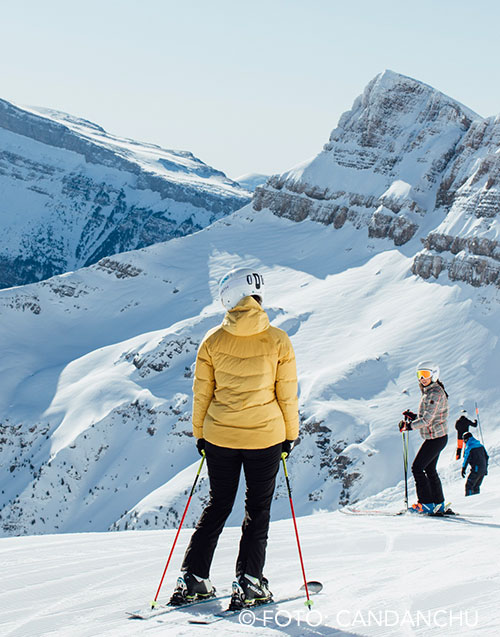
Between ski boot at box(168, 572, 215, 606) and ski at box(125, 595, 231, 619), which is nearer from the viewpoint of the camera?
ski at box(125, 595, 231, 619)

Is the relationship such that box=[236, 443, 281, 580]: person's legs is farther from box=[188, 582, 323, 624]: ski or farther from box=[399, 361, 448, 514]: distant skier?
box=[399, 361, 448, 514]: distant skier

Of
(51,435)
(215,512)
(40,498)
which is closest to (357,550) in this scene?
(215,512)

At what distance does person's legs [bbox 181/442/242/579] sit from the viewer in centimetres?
558

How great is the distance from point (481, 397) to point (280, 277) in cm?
3406

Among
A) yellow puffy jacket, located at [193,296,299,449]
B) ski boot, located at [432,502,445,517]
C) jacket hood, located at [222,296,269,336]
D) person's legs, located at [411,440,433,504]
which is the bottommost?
ski boot, located at [432,502,445,517]

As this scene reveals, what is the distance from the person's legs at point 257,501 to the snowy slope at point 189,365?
25.5m

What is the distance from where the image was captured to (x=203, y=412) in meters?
5.73

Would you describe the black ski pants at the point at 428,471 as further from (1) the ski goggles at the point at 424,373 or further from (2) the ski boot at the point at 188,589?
(2) the ski boot at the point at 188,589

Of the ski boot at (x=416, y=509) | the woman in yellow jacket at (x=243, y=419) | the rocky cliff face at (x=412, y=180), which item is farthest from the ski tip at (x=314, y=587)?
the rocky cliff face at (x=412, y=180)

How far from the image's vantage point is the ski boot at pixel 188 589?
5.57 m

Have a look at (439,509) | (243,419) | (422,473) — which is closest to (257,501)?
(243,419)

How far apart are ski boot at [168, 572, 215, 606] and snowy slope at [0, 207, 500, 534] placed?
25.5 m

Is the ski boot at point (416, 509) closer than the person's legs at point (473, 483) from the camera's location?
Yes

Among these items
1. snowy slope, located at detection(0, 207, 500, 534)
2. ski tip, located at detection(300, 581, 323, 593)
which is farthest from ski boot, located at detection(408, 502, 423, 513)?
snowy slope, located at detection(0, 207, 500, 534)
